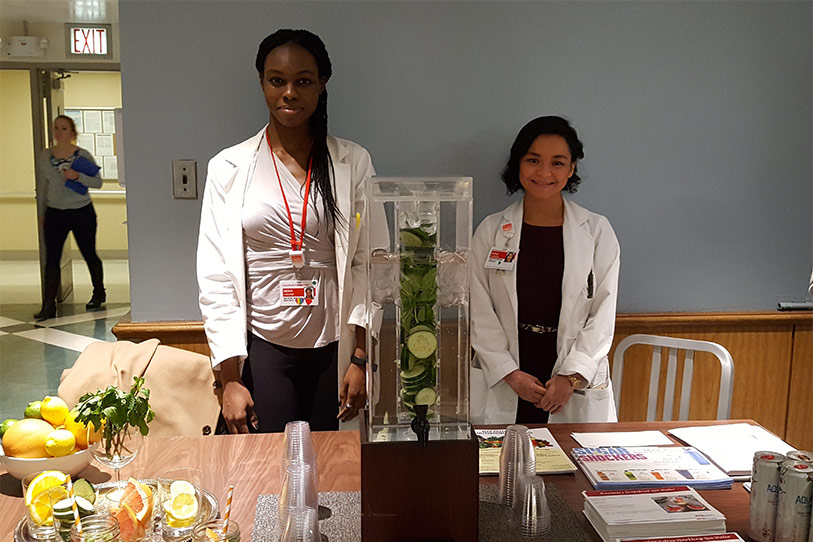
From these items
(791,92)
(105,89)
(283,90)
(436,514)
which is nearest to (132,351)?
(283,90)

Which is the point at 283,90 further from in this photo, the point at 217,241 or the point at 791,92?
the point at 791,92

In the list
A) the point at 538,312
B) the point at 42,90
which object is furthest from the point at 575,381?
the point at 42,90

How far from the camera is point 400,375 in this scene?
1.40m

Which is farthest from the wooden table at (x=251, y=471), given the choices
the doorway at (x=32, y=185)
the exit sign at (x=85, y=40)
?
the doorway at (x=32, y=185)

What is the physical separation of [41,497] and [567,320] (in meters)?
1.78

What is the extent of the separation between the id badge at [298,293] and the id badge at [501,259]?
0.65m

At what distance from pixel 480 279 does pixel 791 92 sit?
1623 mm

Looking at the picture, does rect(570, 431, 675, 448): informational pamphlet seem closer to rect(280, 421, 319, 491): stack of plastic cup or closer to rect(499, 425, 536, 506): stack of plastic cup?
rect(499, 425, 536, 506): stack of plastic cup

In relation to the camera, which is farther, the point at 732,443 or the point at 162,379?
the point at 162,379

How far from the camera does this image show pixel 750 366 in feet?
10.7

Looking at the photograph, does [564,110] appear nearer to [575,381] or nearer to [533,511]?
[575,381]

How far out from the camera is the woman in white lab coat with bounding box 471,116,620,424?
2.61 meters

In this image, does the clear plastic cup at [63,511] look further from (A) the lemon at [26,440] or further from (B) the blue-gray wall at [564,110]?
(B) the blue-gray wall at [564,110]

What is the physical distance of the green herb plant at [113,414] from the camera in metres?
1.40
